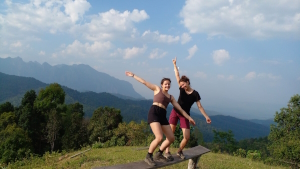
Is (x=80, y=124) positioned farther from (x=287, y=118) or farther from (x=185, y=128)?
(x=185, y=128)

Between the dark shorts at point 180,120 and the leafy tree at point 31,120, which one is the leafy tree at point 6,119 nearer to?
the leafy tree at point 31,120

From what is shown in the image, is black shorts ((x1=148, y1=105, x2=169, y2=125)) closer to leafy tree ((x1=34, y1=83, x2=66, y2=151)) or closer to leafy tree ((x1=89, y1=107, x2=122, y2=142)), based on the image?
leafy tree ((x1=89, y1=107, x2=122, y2=142))

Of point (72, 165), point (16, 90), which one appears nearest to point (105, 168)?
point (72, 165)

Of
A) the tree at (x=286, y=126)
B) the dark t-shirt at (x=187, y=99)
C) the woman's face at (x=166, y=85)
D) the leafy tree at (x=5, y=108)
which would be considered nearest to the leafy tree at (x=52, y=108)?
the leafy tree at (x=5, y=108)

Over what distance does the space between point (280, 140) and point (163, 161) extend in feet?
82.1

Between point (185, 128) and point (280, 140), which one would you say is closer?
point (185, 128)

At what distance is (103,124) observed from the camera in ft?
98.2

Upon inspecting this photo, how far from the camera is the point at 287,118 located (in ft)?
85.1

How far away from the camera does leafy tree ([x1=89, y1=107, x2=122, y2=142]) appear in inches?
1115

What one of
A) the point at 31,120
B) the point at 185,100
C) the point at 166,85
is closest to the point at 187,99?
the point at 185,100

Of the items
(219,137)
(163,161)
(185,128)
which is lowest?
(219,137)

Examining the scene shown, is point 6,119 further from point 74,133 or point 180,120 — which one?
point 180,120

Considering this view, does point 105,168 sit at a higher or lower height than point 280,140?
higher

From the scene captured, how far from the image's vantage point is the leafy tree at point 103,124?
2833 centimetres
